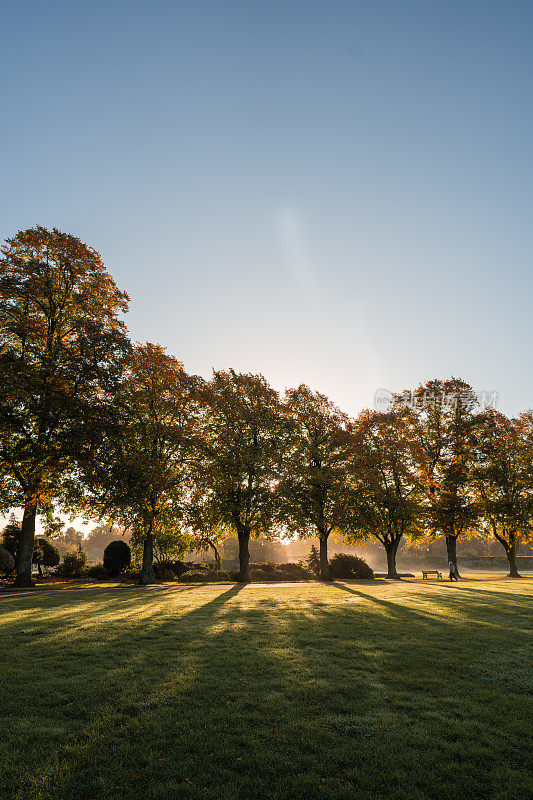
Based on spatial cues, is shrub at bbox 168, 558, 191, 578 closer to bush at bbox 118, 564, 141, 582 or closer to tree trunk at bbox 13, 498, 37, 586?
bush at bbox 118, 564, 141, 582

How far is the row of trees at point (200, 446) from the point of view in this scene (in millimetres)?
22109

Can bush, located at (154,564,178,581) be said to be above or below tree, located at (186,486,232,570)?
below

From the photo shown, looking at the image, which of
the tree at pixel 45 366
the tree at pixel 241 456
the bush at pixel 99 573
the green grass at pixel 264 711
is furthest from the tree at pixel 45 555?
the green grass at pixel 264 711

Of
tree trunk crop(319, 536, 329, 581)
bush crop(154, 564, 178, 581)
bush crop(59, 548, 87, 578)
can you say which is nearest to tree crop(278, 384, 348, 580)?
tree trunk crop(319, 536, 329, 581)

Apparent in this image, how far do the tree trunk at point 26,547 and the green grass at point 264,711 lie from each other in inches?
540

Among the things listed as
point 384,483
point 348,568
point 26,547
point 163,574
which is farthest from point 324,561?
point 26,547

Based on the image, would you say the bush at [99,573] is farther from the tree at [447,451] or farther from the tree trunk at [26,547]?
the tree at [447,451]

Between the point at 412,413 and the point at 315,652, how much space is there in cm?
3531

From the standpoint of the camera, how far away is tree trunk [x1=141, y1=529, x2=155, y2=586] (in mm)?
25922

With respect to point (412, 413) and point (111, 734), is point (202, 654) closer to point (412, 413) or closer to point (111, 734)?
point (111, 734)

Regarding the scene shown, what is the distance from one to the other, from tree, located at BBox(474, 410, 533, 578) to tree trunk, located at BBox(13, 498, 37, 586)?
35500 millimetres

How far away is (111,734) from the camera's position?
508 cm

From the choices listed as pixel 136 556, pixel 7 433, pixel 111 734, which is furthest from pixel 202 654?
pixel 136 556

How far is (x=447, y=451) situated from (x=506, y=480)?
5.88 metres
